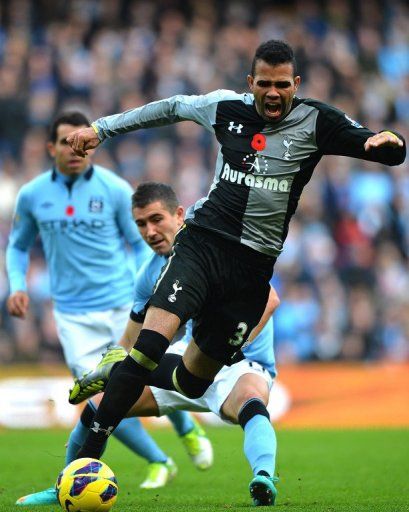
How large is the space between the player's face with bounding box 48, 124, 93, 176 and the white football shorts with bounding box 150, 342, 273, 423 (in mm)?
2330

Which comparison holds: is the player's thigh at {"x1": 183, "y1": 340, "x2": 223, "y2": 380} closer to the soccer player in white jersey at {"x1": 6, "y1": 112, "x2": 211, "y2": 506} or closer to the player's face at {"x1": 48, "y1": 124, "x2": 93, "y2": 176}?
the soccer player in white jersey at {"x1": 6, "y1": 112, "x2": 211, "y2": 506}

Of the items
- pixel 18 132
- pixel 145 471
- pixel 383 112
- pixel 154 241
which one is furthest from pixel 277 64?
pixel 383 112

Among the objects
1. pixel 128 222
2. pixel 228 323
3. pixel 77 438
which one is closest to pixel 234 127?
pixel 228 323

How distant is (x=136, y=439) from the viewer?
8047 millimetres

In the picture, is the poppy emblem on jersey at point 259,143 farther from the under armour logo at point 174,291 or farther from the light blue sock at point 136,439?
the light blue sock at point 136,439

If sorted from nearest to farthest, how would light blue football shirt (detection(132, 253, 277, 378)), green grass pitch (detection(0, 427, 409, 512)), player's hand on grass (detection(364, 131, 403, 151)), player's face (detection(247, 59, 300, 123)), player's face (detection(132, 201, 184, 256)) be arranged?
player's hand on grass (detection(364, 131, 403, 151)) → player's face (detection(247, 59, 300, 123)) → green grass pitch (detection(0, 427, 409, 512)) → player's face (detection(132, 201, 184, 256)) → light blue football shirt (detection(132, 253, 277, 378))

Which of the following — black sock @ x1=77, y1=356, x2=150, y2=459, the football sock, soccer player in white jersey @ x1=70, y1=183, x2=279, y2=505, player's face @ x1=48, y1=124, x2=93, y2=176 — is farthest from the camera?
player's face @ x1=48, y1=124, x2=93, y2=176

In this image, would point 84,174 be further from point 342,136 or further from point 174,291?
point 342,136

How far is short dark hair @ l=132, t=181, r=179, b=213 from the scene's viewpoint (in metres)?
7.04

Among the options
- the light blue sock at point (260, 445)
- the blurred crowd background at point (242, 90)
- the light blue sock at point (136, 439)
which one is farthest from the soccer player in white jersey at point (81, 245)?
the blurred crowd background at point (242, 90)

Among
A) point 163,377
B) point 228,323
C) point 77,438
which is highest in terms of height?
point 228,323

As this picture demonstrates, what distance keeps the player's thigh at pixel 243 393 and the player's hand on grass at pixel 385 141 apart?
191cm

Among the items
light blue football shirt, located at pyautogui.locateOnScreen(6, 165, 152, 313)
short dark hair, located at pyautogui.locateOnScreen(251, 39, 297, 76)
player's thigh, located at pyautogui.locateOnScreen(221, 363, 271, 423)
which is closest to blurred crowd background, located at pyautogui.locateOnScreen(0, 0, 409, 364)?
light blue football shirt, located at pyautogui.locateOnScreen(6, 165, 152, 313)

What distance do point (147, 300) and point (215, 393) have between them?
778 mm
